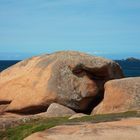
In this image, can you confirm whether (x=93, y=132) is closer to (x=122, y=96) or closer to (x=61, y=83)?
(x=122, y=96)

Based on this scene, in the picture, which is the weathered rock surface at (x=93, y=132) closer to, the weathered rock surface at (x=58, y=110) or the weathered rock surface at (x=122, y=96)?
the weathered rock surface at (x=122, y=96)

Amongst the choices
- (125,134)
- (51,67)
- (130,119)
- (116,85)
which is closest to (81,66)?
(51,67)

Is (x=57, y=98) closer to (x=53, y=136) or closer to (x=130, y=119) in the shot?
(x=130, y=119)

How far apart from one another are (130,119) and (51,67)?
11245 mm

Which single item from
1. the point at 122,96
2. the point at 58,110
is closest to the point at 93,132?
the point at 122,96

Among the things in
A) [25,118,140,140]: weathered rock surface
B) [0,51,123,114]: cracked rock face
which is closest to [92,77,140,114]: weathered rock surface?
[0,51,123,114]: cracked rock face

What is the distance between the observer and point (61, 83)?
2220 cm

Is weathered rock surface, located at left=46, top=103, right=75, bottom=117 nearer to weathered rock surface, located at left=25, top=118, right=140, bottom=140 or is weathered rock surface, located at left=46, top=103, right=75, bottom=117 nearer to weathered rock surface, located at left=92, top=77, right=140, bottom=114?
weathered rock surface, located at left=92, top=77, right=140, bottom=114

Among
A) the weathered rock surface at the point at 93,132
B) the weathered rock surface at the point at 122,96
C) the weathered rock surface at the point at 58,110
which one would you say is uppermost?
the weathered rock surface at the point at 93,132

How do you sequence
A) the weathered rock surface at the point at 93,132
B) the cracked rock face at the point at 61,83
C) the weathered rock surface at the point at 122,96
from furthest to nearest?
the cracked rock face at the point at 61,83, the weathered rock surface at the point at 122,96, the weathered rock surface at the point at 93,132

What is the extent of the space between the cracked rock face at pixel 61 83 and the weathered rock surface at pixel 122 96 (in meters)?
2.14

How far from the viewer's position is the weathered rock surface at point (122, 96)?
19.5 meters

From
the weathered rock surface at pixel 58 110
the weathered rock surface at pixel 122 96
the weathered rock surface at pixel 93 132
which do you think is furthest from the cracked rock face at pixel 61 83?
the weathered rock surface at pixel 93 132

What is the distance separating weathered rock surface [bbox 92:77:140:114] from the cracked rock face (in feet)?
7.02
